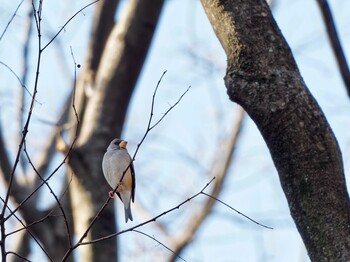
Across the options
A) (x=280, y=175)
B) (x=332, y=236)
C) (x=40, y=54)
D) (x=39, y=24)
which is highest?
(x=39, y=24)

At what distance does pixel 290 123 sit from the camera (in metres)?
2.21

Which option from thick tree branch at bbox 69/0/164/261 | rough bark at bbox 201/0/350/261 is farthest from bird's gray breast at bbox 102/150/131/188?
thick tree branch at bbox 69/0/164/261

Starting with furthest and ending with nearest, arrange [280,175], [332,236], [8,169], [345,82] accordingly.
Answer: [8,169]
[345,82]
[280,175]
[332,236]

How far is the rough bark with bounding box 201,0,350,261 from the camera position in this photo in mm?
2111

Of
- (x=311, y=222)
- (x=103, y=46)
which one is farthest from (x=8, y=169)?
(x=311, y=222)

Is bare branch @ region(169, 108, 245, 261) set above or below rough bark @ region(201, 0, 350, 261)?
above

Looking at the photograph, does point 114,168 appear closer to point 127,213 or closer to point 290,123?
point 127,213

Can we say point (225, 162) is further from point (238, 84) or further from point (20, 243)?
point (238, 84)

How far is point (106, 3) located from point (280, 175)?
423 cm

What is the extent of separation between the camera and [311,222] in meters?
2.12

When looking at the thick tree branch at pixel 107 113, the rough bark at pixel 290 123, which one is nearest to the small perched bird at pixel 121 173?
the rough bark at pixel 290 123

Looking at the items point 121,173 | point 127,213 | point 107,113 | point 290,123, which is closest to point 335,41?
point 290,123

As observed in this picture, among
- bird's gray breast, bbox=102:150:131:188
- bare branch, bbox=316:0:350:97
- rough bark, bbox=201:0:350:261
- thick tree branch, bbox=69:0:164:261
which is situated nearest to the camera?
rough bark, bbox=201:0:350:261

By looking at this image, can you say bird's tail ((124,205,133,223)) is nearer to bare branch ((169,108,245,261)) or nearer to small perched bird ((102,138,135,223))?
small perched bird ((102,138,135,223))
